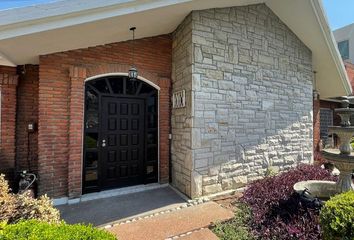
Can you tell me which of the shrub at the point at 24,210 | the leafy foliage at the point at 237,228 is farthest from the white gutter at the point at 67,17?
the leafy foliage at the point at 237,228

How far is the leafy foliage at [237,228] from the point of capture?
10.9 ft

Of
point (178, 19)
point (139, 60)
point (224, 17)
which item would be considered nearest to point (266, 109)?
point (224, 17)

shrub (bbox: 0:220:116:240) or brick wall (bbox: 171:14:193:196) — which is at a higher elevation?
brick wall (bbox: 171:14:193:196)

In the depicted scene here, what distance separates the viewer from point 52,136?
492 cm

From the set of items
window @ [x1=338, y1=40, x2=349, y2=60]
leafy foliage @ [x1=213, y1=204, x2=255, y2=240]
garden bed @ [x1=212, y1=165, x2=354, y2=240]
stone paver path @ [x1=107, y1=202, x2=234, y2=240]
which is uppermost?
window @ [x1=338, y1=40, x2=349, y2=60]

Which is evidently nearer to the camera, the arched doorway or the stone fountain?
the stone fountain

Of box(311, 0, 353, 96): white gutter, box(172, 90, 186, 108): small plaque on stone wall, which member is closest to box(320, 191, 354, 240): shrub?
box(172, 90, 186, 108): small plaque on stone wall

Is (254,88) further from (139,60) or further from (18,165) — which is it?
(18,165)

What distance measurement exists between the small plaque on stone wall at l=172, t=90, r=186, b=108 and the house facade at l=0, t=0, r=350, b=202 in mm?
45

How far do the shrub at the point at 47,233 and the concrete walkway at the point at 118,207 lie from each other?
1960 millimetres

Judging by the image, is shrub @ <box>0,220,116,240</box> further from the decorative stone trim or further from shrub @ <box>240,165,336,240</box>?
the decorative stone trim

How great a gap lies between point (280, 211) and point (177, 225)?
1797mm

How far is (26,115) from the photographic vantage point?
17.7 feet

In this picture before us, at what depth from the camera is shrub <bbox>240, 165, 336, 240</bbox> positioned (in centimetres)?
327
